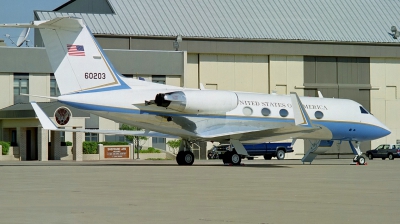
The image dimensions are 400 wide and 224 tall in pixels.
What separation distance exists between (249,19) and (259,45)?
3091 mm

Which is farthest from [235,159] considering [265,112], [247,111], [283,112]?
[283,112]

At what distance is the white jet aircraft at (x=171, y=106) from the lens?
28.0 meters

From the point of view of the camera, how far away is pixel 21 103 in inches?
2100

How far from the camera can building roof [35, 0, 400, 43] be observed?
2352 inches

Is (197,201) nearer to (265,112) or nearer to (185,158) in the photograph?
(185,158)

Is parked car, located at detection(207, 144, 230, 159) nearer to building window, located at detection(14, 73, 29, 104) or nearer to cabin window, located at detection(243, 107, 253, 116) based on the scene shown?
building window, located at detection(14, 73, 29, 104)

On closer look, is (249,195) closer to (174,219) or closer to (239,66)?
(174,219)

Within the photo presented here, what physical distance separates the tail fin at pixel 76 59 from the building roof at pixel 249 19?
29863 millimetres

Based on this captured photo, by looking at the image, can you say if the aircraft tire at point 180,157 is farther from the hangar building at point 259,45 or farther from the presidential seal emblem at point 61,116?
the hangar building at point 259,45

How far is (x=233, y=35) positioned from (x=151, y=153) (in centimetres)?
1400

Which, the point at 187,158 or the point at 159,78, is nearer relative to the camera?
the point at 187,158

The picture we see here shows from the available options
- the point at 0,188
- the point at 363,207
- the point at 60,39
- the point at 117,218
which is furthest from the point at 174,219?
the point at 60,39

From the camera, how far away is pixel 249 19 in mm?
62938

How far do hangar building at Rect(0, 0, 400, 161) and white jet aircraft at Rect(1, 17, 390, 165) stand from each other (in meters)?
24.6
